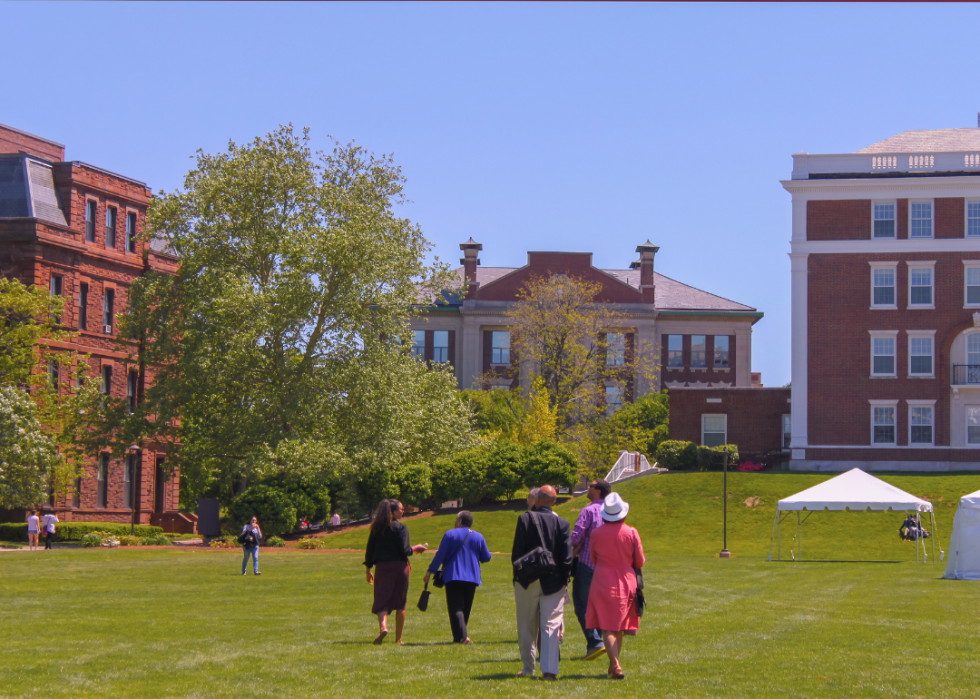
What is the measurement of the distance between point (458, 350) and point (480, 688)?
74.2 m

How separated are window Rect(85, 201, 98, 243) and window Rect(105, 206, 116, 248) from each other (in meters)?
0.86

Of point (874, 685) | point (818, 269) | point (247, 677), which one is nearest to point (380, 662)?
point (247, 677)

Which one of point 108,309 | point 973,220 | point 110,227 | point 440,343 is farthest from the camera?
point 440,343

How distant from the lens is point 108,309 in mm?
56000

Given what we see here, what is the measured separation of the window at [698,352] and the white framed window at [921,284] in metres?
29.6

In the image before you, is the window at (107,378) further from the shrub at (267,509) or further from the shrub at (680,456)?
the shrub at (680,456)

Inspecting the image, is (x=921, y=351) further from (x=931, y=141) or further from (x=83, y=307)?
(x=83, y=307)

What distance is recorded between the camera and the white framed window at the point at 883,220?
56.8m

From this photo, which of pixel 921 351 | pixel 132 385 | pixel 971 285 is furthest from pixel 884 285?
pixel 132 385

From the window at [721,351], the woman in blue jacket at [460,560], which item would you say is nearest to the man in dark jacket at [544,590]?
the woman in blue jacket at [460,560]

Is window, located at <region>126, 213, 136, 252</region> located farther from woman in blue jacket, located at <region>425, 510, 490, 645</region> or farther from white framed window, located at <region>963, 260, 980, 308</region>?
woman in blue jacket, located at <region>425, 510, 490, 645</region>

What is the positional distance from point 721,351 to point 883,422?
97.7 feet

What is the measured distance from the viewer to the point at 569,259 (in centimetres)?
8294

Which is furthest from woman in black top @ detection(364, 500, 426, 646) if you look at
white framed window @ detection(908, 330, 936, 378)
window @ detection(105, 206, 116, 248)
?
white framed window @ detection(908, 330, 936, 378)
